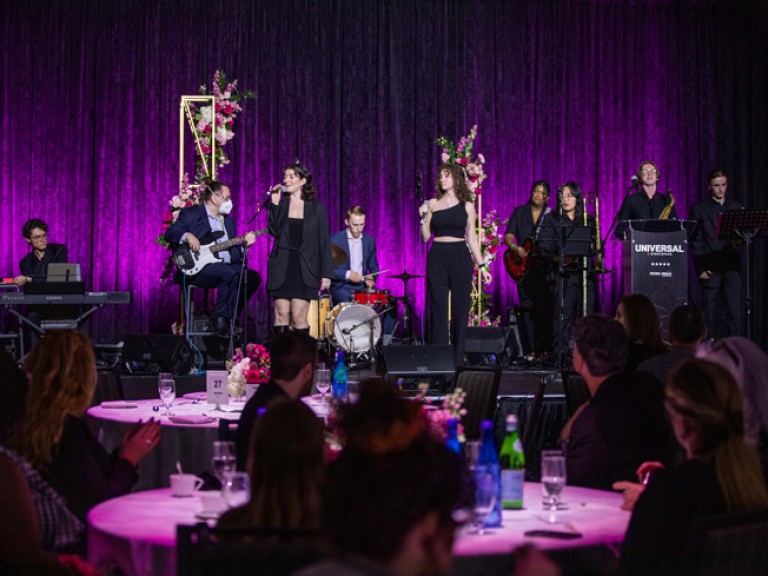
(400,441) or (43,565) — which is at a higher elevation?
(400,441)

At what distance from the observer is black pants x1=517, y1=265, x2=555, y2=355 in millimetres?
10805

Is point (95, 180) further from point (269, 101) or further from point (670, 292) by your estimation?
point (670, 292)

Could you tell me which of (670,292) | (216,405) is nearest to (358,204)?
(670,292)

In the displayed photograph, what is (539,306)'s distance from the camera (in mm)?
10836

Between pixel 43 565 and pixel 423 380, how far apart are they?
5.65m

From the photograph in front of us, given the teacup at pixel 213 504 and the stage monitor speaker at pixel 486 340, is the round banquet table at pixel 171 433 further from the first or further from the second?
the stage monitor speaker at pixel 486 340

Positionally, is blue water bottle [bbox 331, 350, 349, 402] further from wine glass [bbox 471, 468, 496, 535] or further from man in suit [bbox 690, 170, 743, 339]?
man in suit [bbox 690, 170, 743, 339]

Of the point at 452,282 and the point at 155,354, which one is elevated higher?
the point at 452,282

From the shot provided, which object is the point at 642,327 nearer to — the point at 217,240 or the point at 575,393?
the point at 575,393

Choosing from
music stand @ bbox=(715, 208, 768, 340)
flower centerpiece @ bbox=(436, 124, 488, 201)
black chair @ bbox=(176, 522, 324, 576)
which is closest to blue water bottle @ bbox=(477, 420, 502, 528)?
black chair @ bbox=(176, 522, 324, 576)

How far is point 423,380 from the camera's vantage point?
26.1ft

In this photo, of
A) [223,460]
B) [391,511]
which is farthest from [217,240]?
[391,511]

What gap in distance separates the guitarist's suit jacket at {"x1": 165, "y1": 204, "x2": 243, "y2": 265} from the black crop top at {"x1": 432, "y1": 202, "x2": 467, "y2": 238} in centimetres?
261

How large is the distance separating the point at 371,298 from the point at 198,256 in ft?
5.98
